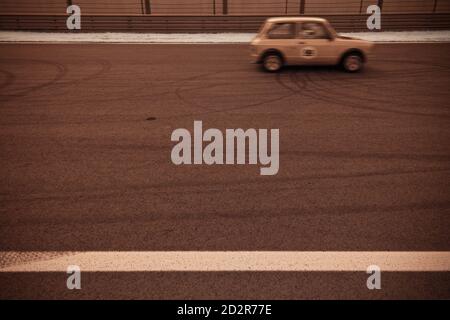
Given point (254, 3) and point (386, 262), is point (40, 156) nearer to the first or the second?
point (386, 262)

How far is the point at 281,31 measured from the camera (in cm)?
976

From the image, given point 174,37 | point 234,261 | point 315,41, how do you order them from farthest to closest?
1. point 174,37
2. point 315,41
3. point 234,261

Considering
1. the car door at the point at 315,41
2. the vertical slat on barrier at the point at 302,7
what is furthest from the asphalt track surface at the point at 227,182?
the vertical slat on barrier at the point at 302,7

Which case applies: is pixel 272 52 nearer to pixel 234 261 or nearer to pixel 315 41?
pixel 315 41

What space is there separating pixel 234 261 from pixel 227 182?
1.55m

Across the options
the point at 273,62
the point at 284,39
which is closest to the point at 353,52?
the point at 284,39

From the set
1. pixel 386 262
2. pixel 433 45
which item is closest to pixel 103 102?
pixel 386 262

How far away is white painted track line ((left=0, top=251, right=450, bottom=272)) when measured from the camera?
324 centimetres

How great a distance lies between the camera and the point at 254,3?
21.7 metres

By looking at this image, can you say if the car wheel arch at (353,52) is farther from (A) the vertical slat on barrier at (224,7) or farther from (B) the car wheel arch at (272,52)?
(A) the vertical slat on barrier at (224,7)

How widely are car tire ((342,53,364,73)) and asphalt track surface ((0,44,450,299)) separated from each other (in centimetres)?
97

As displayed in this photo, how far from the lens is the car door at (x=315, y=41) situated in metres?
9.62

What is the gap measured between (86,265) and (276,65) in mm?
8636

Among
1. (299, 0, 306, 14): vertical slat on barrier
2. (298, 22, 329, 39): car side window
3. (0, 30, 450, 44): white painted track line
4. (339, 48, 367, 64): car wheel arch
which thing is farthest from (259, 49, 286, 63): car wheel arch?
(299, 0, 306, 14): vertical slat on barrier
